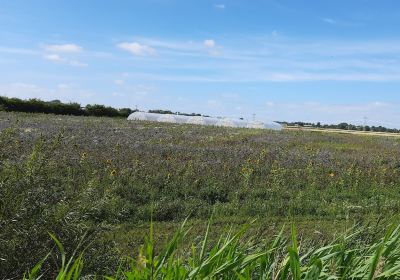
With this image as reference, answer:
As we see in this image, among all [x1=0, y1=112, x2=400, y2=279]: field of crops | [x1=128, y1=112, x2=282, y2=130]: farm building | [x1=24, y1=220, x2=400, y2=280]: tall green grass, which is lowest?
[x1=0, y1=112, x2=400, y2=279]: field of crops

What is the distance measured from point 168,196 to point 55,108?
1225 inches

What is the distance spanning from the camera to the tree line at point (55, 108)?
3661 centimetres

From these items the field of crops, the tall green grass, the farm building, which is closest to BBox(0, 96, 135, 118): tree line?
the farm building

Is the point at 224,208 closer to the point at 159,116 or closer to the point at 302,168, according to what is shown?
the point at 302,168

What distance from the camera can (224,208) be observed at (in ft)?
32.3

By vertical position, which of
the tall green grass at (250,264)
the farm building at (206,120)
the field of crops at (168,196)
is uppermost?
the farm building at (206,120)

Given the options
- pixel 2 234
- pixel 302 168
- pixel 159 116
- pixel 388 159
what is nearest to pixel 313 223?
pixel 302 168

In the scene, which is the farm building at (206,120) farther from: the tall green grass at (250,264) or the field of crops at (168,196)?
the tall green grass at (250,264)

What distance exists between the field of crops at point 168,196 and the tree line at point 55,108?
Answer: 21108mm

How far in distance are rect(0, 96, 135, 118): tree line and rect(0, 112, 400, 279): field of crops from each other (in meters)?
21.1

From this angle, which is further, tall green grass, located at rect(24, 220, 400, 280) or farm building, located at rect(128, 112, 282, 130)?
farm building, located at rect(128, 112, 282, 130)

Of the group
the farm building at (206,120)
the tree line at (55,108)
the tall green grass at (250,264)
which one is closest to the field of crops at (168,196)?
the tall green grass at (250,264)

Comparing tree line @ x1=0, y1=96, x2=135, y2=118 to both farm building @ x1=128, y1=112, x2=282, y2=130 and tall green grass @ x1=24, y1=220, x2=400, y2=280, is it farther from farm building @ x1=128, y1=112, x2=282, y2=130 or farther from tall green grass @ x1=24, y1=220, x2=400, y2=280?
tall green grass @ x1=24, y1=220, x2=400, y2=280

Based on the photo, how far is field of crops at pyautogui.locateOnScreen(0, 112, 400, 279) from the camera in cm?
404
